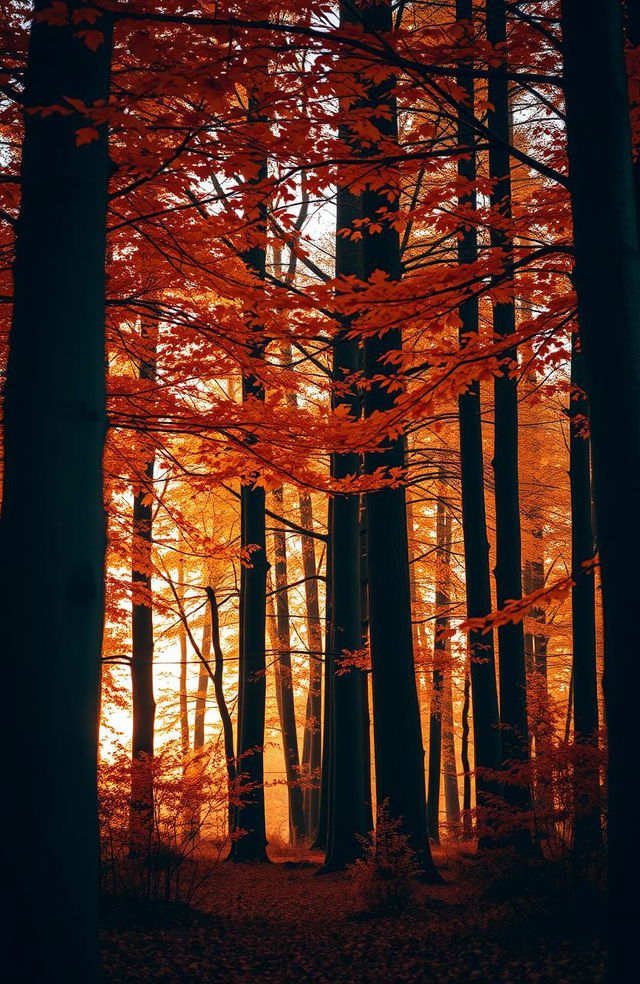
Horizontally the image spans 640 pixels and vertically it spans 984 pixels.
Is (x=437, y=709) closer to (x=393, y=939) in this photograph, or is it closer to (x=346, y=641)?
(x=346, y=641)

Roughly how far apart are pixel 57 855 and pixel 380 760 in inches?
198

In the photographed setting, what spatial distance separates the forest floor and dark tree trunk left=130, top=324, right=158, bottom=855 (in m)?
0.75

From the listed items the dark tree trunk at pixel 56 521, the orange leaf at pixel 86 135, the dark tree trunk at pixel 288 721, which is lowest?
the dark tree trunk at pixel 288 721

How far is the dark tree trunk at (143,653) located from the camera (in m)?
6.46

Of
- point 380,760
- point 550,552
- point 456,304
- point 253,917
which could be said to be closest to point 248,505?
point 380,760

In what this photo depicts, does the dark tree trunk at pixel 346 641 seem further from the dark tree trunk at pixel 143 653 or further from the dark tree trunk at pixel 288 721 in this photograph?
the dark tree trunk at pixel 288 721

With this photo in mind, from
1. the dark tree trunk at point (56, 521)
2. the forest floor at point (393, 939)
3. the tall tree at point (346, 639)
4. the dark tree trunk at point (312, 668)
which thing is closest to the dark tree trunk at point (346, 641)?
the tall tree at point (346, 639)

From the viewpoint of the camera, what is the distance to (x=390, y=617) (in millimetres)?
7469

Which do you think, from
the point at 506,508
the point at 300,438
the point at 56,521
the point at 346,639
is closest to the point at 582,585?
the point at 506,508

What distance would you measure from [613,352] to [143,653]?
961 centimetres

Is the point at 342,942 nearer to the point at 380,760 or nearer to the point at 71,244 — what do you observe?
the point at 380,760

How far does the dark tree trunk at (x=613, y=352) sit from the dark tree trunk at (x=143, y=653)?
4.04 metres

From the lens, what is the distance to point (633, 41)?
4734 millimetres

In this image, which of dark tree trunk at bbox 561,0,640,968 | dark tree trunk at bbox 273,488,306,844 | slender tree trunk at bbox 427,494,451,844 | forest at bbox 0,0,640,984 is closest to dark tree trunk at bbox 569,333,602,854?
forest at bbox 0,0,640,984
